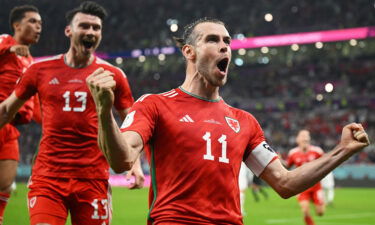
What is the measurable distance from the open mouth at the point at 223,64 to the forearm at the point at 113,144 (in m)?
1.00

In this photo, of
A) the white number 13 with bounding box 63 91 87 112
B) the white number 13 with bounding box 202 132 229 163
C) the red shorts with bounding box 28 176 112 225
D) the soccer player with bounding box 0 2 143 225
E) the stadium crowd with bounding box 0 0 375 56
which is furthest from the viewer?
the stadium crowd with bounding box 0 0 375 56

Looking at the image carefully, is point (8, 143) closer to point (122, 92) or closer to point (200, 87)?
point (122, 92)

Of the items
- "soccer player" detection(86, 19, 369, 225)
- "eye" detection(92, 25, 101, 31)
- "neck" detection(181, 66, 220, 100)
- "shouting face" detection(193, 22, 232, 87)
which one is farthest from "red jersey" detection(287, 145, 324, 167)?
"shouting face" detection(193, 22, 232, 87)

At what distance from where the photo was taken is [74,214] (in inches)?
193

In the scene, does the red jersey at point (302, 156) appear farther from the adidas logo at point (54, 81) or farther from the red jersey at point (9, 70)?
the adidas logo at point (54, 81)

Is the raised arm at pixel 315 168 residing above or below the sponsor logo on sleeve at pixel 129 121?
below

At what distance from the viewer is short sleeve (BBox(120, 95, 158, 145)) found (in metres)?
3.28

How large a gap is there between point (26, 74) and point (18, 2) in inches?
1245

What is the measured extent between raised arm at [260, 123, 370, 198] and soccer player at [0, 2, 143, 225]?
1.31 meters

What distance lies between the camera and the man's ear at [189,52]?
12.7 ft

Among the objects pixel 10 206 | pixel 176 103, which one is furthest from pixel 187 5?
pixel 176 103

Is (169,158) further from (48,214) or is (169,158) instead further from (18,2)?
(18,2)

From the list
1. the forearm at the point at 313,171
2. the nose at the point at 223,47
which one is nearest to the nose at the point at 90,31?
the nose at the point at 223,47

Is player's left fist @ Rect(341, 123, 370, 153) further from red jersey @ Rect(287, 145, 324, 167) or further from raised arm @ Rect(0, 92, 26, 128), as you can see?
red jersey @ Rect(287, 145, 324, 167)
